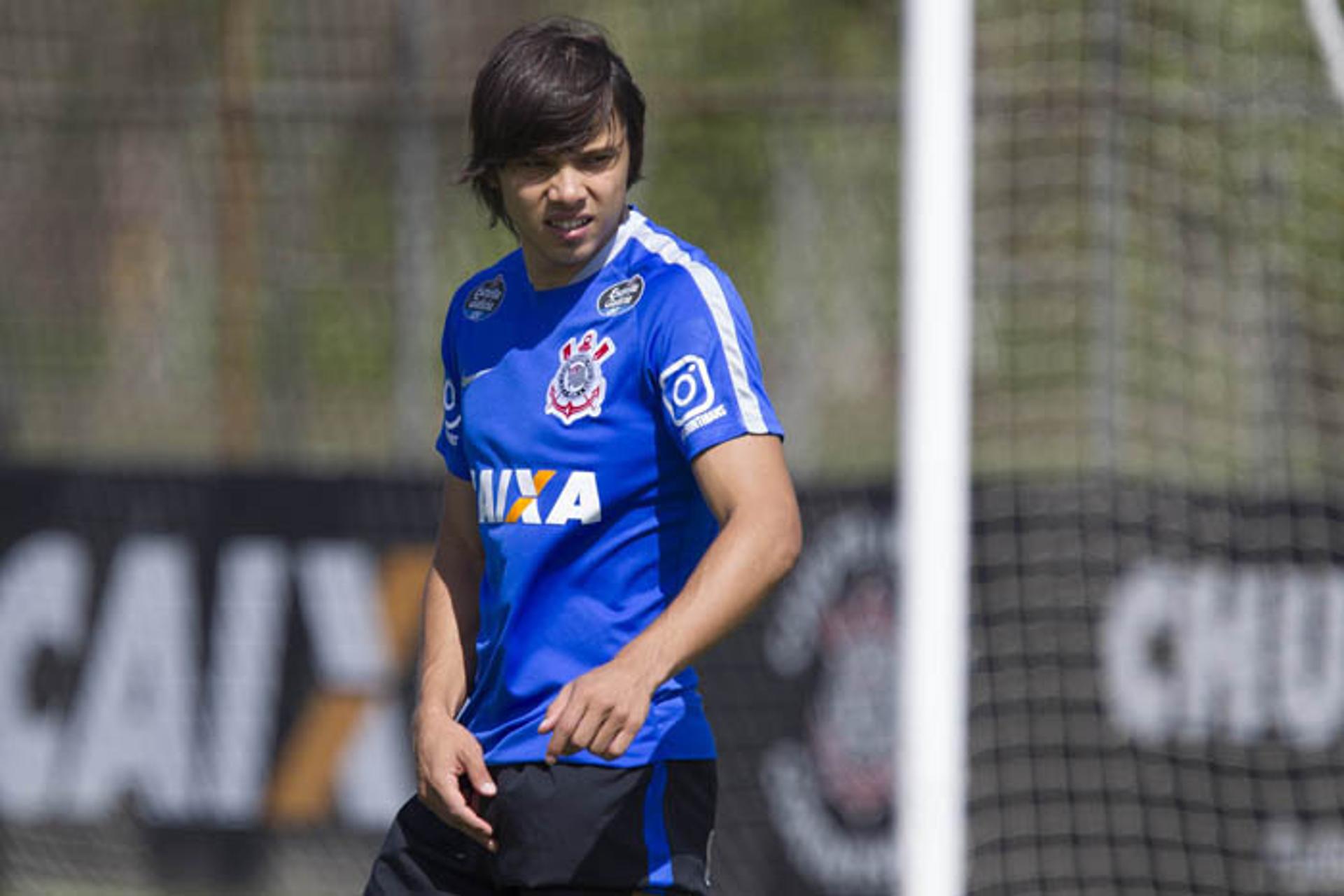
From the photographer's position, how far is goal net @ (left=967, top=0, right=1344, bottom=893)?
6305 mm

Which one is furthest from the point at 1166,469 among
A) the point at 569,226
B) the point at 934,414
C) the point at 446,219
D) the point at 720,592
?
the point at 720,592

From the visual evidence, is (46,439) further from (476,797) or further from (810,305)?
(476,797)

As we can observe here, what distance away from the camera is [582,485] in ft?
8.97

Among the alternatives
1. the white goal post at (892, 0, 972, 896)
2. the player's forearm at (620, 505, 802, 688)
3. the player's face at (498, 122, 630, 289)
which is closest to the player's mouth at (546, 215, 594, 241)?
the player's face at (498, 122, 630, 289)

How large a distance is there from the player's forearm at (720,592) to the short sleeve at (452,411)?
22.9 inches

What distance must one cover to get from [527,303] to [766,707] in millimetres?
3969

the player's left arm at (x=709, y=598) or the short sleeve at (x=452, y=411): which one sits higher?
the short sleeve at (x=452, y=411)

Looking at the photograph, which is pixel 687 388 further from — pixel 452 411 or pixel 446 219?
pixel 446 219

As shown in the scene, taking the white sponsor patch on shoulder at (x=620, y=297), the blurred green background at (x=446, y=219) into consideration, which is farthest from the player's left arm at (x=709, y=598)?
the blurred green background at (x=446, y=219)

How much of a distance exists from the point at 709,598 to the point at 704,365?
0.32m

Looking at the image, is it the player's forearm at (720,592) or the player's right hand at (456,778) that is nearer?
the player's forearm at (720,592)

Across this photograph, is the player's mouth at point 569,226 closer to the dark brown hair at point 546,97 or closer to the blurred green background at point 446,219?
the dark brown hair at point 546,97

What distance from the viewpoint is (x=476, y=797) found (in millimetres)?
2752

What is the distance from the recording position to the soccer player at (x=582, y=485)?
8.76 ft
